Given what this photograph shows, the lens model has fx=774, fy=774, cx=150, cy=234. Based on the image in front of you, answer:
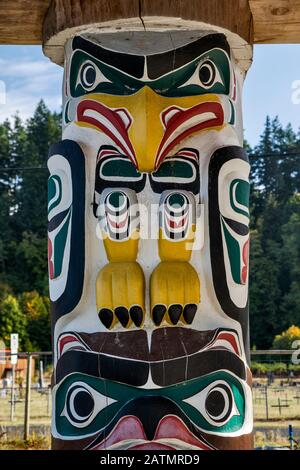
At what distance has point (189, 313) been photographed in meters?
3.72

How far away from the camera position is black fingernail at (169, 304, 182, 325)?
3695 millimetres

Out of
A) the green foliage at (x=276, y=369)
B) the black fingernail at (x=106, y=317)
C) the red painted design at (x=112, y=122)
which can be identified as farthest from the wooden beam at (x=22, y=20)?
the green foliage at (x=276, y=369)

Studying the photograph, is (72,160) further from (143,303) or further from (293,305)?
(293,305)

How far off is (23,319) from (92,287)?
1083 inches

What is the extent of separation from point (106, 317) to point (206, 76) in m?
1.43

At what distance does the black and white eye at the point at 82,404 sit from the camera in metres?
3.61

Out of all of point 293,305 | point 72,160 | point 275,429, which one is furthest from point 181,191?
point 293,305

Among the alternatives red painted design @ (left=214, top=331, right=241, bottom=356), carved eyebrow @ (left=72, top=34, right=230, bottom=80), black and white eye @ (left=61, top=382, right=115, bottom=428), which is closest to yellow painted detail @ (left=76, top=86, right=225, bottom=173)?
carved eyebrow @ (left=72, top=34, right=230, bottom=80)

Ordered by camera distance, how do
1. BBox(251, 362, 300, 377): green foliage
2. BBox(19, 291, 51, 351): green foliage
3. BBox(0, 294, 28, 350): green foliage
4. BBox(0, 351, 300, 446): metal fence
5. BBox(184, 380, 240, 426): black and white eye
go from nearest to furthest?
1. BBox(184, 380, 240, 426): black and white eye
2. BBox(0, 351, 300, 446): metal fence
3. BBox(251, 362, 300, 377): green foliage
4. BBox(0, 294, 28, 350): green foliage
5. BBox(19, 291, 51, 351): green foliage

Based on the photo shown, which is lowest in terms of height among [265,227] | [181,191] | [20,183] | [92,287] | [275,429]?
[275,429]

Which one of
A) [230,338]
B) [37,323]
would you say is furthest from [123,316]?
[37,323]

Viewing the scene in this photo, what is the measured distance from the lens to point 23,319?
3078cm

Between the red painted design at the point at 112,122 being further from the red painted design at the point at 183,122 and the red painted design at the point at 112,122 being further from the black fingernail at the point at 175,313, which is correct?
the black fingernail at the point at 175,313

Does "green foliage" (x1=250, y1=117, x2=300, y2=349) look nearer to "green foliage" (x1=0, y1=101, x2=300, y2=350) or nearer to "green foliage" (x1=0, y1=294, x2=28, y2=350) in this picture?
"green foliage" (x1=0, y1=101, x2=300, y2=350)
